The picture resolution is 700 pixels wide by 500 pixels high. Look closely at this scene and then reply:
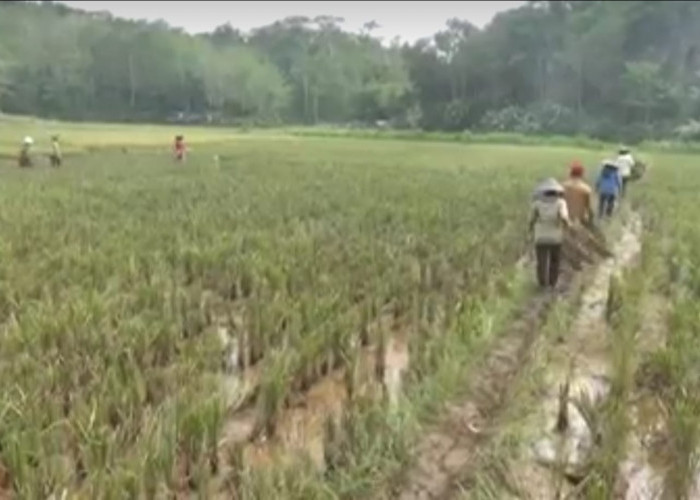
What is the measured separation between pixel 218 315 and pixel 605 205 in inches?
325

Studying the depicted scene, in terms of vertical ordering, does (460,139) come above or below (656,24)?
below

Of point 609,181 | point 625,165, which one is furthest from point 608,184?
point 625,165

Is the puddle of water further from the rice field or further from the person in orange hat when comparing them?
the person in orange hat

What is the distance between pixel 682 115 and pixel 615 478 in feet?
167

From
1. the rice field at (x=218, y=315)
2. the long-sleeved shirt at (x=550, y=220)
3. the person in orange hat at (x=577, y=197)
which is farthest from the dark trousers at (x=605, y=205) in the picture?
the long-sleeved shirt at (x=550, y=220)

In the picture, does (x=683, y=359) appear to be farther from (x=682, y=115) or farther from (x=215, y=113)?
(x=215, y=113)

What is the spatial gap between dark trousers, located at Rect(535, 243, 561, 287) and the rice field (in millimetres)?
377

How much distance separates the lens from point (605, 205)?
12.9m

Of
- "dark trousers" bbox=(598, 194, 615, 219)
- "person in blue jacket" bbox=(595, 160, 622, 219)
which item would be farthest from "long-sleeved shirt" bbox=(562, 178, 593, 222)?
"dark trousers" bbox=(598, 194, 615, 219)

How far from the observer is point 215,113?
69.9 metres

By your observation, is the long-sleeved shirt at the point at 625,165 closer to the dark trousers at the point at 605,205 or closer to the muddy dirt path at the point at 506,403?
the dark trousers at the point at 605,205

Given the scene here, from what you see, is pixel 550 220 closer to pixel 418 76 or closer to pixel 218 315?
pixel 218 315

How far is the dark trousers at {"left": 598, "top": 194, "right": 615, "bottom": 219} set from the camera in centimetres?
1265

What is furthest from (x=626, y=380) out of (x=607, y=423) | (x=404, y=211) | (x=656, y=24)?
(x=656, y=24)
